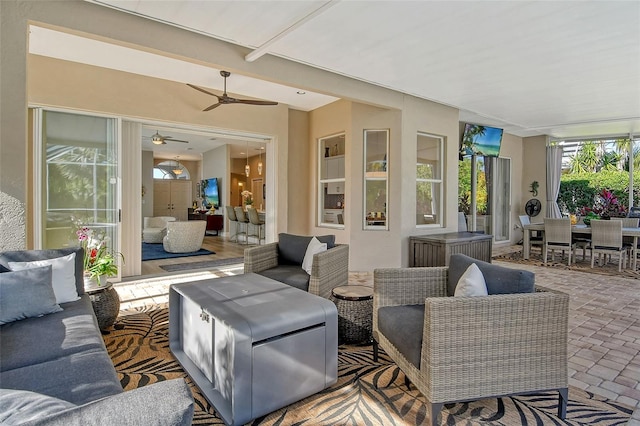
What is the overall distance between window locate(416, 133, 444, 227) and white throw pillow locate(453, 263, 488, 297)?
402 cm

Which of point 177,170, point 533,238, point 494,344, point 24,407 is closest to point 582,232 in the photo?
point 533,238

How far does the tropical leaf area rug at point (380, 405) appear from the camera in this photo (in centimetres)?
203

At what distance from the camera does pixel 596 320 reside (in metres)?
3.77

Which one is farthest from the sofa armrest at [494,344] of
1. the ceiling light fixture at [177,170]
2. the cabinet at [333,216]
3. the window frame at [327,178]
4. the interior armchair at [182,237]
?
the ceiling light fixture at [177,170]

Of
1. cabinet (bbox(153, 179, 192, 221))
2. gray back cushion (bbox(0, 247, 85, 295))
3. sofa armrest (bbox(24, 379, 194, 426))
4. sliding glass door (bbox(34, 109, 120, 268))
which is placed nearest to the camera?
sofa armrest (bbox(24, 379, 194, 426))

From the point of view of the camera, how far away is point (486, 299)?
74.7 inches

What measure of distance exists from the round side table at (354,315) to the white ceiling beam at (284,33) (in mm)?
2441

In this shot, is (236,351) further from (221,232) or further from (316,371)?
(221,232)

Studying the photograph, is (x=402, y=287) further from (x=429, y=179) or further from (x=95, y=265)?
(x=429, y=179)

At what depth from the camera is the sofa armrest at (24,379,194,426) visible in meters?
0.75

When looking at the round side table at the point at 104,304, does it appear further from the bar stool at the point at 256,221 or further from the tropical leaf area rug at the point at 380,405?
the bar stool at the point at 256,221

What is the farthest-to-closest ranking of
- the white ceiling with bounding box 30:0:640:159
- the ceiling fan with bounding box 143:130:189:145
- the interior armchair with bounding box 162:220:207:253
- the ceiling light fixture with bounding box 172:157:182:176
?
the ceiling light fixture with bounding box 172:157:182:176, the ceiling fan with bounding box 143:130:189:145, the interior armchair with bounding box 162:220:207:253, the white ceiling with bounding box 30:0:640:159

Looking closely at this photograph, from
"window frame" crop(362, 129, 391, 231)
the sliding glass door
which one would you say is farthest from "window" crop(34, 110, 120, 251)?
"window frame" crop(362, 129, 391, 231)

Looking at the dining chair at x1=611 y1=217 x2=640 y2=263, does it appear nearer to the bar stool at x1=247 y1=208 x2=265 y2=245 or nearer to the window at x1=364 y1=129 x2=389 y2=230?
the window at x1=364 y1=129 x2=389 y2=230
